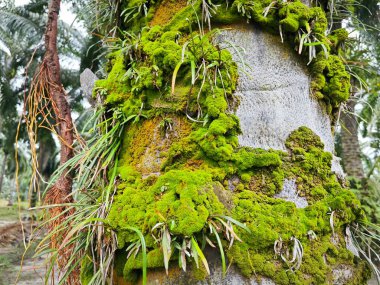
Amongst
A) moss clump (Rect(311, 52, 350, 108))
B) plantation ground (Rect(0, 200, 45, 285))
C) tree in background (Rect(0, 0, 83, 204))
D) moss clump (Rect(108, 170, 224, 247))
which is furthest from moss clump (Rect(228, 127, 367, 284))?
tree in background (Rect(0, 0, 83, 204))

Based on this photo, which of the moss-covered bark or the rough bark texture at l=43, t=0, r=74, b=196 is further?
the rough bark texture at l=43, t=0, r=74, b=196

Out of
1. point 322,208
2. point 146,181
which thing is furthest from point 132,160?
point 322,208

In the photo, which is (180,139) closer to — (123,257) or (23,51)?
(123,257)

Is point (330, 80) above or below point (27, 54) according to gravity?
above

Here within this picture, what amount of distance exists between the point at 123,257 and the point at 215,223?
39 cm

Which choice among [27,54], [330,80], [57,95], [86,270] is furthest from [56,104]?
[27,54]

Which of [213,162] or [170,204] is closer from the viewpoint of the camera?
[170,204]

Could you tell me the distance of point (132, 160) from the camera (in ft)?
4.74

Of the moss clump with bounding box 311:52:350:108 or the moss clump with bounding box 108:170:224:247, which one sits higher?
the moss clump with bounding box 311:52:350:108

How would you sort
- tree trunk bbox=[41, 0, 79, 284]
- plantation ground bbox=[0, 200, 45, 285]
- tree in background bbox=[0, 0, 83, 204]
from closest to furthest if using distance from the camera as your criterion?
tree trunk bbox=[41, 0, 79, 284] < plantation ground bbox=[0, 200, 45, 285] < tree in background bbox=[0, 0, 83, 204]

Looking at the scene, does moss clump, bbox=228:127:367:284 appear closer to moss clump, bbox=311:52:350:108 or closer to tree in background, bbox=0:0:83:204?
moss clump, bbox=311:52:350:108

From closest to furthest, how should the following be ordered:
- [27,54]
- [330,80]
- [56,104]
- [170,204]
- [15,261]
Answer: [170,204] < [330,80] < [56,104] < [15,261] < [27,54]

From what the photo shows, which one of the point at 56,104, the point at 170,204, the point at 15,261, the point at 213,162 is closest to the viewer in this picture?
the point at 170,204

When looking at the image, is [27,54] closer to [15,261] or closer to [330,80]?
[15,261]
